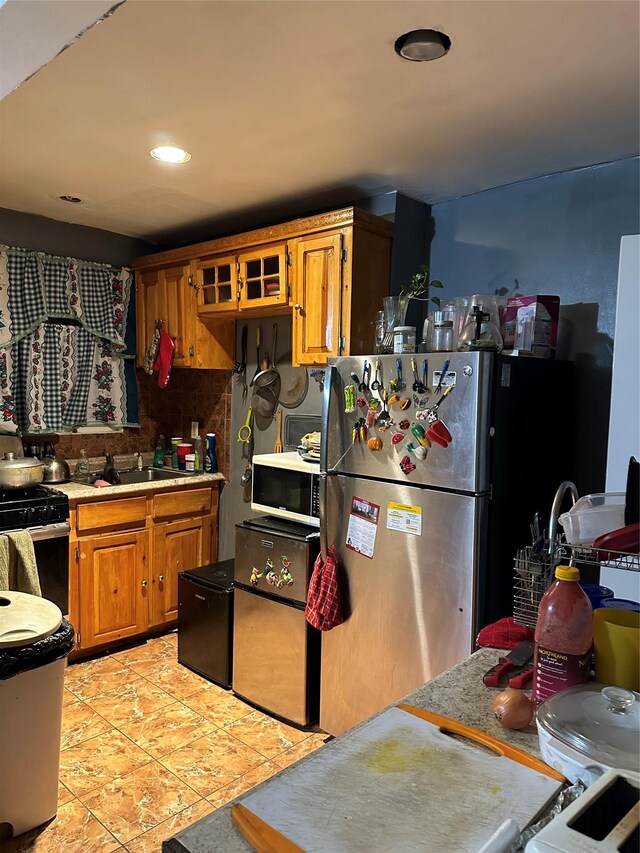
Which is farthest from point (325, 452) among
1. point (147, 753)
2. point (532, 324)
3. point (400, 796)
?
point (400, 796)

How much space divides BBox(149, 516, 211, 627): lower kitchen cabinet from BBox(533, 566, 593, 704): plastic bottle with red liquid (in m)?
2.73

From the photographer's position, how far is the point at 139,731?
104 inches

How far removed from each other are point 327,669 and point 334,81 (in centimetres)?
218

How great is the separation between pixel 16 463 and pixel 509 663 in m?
2.66

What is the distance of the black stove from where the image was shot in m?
2.89

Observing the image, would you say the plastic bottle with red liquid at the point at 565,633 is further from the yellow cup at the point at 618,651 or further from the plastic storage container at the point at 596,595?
the plastic storage container at the point at 596,595

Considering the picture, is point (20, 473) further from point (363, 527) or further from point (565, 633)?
point (565, 633)

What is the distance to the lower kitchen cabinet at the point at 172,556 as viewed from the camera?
11.6 ft

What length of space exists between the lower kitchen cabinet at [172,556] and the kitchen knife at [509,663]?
2530 mm

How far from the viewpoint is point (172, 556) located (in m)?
3.62

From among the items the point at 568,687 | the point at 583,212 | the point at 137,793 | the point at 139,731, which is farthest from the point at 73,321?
the point at 568,687

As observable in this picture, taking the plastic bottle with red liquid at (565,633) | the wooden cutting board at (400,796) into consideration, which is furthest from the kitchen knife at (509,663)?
the wooden cutting board at (400,796)

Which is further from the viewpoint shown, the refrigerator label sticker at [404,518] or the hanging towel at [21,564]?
the hanging towel at [21,564]

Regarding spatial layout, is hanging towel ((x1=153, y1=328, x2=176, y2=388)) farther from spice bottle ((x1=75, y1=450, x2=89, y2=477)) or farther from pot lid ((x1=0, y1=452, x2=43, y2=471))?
pot lid ((x1=0, y1=452, x2=43, y2=471))
